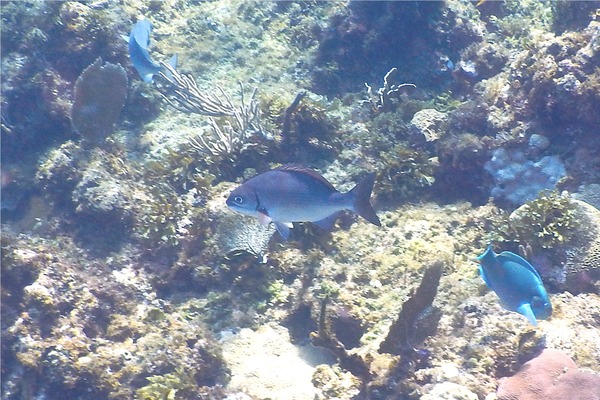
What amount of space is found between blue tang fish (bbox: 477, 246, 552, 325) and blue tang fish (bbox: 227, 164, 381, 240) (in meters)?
0.86

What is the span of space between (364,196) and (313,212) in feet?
1.35

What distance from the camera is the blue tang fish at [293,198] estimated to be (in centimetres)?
344

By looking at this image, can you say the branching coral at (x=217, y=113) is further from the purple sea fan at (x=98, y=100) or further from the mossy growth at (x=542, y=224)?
the mossy growth at (x=542, y=224)

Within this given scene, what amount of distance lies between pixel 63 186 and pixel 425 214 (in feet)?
15.1

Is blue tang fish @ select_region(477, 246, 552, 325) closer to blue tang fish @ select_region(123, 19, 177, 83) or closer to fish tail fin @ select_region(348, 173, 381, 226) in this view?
fish tail fin @ select_region(348, 173, 381, 226)

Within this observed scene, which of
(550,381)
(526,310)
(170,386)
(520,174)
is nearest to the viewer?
(526,310)

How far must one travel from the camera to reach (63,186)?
19.8 ft

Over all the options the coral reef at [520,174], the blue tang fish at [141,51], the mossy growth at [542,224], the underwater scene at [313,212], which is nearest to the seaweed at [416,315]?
the underwater scene at [313,212]

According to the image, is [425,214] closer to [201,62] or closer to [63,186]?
[63,186]

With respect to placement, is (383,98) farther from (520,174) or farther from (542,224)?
(542,224)

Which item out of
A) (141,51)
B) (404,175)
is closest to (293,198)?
(404,175)

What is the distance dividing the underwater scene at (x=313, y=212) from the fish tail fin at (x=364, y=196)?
0.03 metres

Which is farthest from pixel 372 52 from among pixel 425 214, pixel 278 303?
pixel 278 303

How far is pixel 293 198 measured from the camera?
3457 millimetres
